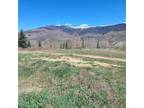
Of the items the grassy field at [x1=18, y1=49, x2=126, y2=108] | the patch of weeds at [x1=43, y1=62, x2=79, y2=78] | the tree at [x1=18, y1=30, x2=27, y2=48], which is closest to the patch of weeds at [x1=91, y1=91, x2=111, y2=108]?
the grassy field at [x1=18, y1=49, x2=126, y2=108]

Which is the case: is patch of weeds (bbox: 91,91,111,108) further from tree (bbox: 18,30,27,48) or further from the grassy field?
tree (bbox: 18,30,27,48)

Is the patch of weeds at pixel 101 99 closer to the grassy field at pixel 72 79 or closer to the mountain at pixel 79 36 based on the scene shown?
the grassy field at pixel 72 79

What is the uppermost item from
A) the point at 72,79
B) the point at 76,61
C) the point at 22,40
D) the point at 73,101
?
the point at 22,40

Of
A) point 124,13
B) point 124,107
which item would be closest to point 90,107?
point 124,107

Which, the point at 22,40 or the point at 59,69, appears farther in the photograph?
the point at 59,69

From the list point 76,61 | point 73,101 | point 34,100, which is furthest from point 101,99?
point 34,100

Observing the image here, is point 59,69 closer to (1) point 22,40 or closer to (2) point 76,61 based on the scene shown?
(2) point 76,61
